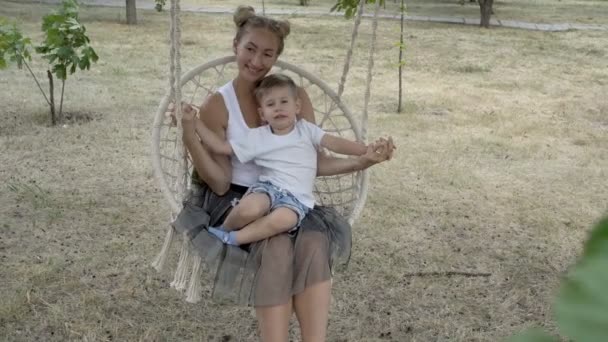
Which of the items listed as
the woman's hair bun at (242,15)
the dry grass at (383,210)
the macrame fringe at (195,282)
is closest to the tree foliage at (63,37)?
the dry grass at (383,210)

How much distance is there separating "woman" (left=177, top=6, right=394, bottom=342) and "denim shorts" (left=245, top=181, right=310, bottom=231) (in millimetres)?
34

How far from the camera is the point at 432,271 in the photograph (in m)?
2.51

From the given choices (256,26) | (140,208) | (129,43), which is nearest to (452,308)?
(256,26)

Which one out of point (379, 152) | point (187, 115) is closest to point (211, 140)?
point (187, 115)

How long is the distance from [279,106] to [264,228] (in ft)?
1.27

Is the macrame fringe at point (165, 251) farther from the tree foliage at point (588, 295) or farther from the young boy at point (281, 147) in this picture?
the tree foliage at point (588, 295)

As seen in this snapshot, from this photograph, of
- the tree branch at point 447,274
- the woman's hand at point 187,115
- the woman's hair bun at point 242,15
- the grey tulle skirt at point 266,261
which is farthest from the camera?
the tree branch at point 447,274

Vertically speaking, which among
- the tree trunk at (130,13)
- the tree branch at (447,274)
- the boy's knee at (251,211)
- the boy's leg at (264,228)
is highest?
the tree trunk at (130,13)

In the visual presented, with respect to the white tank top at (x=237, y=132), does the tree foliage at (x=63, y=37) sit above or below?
above

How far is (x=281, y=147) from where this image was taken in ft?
6.48

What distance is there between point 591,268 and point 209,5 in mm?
11477

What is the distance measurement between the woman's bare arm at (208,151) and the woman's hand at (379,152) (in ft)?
1.32

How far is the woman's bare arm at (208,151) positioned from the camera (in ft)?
6.09

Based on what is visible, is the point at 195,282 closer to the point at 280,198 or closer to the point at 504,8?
the point at 280,198
